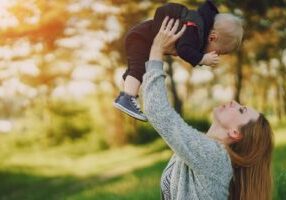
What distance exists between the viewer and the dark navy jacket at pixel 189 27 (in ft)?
8.07

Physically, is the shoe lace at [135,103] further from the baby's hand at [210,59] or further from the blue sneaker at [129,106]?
the baby's hand at [210,59]

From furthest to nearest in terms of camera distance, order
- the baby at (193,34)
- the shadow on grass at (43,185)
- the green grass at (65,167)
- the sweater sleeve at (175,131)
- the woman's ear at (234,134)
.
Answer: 1. the green grass at (65,167)
2. the shadow on grass at (43,185)
3. the baby at (193,34)
4. the woman's ear at (234,134)
5. the sweater sleeve at (175,131)

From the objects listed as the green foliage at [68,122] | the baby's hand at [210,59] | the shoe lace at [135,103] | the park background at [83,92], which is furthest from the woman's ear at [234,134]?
the green foliage at [68,122]

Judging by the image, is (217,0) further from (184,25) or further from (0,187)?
(0,187)

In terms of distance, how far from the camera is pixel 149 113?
228 cm

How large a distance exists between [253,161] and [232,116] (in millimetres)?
170

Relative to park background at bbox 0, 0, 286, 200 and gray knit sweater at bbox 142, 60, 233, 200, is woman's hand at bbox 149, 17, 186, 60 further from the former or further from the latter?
park background at bbox 0, 0, 286, 200

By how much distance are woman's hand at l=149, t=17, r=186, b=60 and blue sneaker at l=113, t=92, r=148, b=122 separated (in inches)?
9.7

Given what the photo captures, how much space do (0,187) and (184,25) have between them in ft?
32.7

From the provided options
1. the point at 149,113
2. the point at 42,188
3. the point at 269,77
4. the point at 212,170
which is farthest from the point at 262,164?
the point at 269,77

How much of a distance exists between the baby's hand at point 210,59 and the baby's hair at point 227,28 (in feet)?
0.26

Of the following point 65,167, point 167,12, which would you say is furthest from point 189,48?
point 65,167

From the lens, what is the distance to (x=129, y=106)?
2.57 metres

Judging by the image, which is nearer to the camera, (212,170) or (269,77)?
(212,170)
